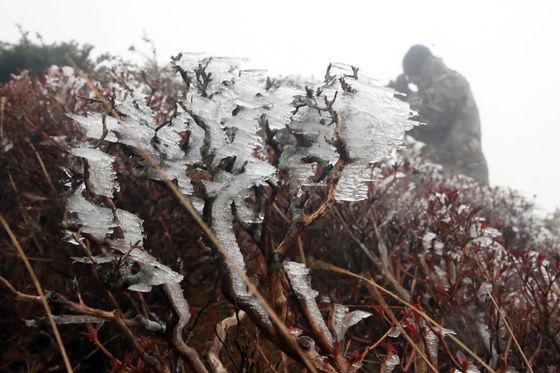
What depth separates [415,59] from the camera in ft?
78.5

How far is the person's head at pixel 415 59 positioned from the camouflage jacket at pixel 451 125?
1.50 m

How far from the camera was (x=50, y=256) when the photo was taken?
3.35m

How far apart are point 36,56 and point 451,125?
702 inches

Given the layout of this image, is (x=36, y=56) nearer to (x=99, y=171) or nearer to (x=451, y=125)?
(x=99, y=171)

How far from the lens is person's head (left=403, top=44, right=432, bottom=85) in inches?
931

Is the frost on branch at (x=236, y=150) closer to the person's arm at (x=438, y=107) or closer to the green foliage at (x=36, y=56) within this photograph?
the green foliage at (x=36, y=56)

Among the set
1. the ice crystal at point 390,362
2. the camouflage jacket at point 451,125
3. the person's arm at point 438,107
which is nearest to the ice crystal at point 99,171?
the ice crystal at point 390,362

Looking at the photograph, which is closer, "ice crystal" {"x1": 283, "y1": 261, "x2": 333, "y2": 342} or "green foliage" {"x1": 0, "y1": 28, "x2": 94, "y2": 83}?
"ice crystal" {"x1": 283, "y1": 261, "x2": 333, "y2": 342}

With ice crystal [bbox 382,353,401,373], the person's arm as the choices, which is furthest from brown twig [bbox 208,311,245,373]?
the person's arm

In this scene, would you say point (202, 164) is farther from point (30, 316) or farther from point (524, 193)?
point (524, 193)

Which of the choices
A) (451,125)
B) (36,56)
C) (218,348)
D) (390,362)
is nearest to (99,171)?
(218,348)

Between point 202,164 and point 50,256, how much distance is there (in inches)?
93.3

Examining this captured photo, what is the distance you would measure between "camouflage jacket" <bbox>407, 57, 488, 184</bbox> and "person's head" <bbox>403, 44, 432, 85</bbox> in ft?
4.93

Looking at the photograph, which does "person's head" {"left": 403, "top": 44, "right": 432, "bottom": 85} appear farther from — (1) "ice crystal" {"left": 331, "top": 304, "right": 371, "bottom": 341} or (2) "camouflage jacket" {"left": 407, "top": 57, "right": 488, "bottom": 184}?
(1) "ice crystal" {"left": 331, "top": 304, "right": 371, "bottom": 341}
